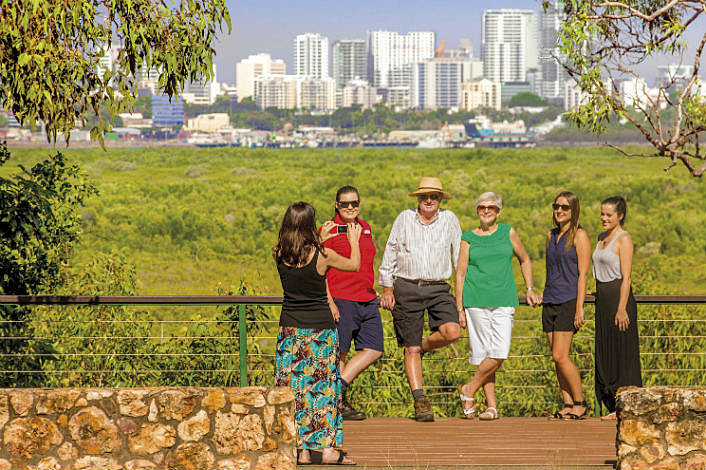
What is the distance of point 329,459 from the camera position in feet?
17.2

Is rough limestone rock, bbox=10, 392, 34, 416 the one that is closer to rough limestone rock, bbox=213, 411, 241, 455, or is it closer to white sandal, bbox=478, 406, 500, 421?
rough limestone rock, bbox=213, 411, 241, 455

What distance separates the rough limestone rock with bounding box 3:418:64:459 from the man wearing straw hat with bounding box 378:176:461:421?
227 cm

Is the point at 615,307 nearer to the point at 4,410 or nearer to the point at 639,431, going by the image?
the point at 639,431

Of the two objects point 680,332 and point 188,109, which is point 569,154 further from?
point 680,332

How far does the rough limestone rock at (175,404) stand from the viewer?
4.89 m

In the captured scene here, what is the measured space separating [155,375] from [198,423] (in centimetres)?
960

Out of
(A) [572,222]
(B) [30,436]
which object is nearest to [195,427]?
(B) [30,436]

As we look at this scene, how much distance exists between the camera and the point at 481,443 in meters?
5.75

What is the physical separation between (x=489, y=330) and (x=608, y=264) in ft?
2.86

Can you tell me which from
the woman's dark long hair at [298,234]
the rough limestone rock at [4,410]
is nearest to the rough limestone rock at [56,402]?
the rough limestone rock at [4,410]

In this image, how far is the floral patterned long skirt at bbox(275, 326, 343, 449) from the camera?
5.17 metres

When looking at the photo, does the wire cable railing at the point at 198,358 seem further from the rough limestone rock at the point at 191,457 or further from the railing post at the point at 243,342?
the rough limestone rock at the point at 191,457

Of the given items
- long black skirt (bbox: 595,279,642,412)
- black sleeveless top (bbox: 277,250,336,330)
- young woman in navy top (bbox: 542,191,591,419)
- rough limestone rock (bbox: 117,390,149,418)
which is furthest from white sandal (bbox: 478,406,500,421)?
rough limestone rock (bbox: 117,390,149,418)

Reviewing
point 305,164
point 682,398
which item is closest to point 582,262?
point 682,398
